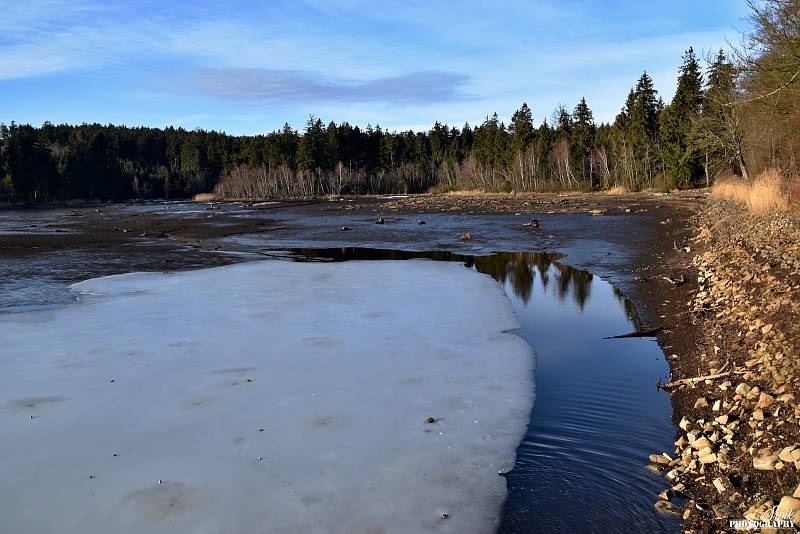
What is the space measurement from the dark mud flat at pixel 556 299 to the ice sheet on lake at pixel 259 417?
1.62 ft

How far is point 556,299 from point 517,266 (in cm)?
638

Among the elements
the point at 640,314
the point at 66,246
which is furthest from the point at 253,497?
the point at 66,246

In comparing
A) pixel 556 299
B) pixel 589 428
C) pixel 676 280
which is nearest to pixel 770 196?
pixel 676 280

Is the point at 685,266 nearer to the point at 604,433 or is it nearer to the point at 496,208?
the point at 604,433

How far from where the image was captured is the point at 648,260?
773 inches

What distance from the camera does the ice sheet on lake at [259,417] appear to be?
5.18 m

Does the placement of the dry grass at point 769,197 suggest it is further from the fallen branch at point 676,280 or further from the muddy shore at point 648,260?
the fallen branch at point 676,280

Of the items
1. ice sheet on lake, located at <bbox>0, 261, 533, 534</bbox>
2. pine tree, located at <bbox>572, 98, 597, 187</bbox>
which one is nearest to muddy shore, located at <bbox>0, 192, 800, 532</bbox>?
ice sheet on lake, located at <bbox>0, 261, 533, 534</bbox>

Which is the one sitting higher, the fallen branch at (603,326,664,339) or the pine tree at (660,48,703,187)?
the pine tree at (660,48,703,187)

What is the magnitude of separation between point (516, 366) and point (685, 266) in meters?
10.0

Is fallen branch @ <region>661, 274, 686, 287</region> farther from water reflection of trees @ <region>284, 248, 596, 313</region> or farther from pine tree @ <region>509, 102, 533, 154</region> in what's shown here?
pine tree @ <region>509, 102, 533, 154</region>

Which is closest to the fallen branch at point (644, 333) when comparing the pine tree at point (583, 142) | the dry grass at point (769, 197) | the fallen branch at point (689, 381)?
the fallen branch at point (689, 381)

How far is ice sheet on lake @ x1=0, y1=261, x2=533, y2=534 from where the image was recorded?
518 cm

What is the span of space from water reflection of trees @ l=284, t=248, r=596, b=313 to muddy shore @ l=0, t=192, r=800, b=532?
0.92 metres
